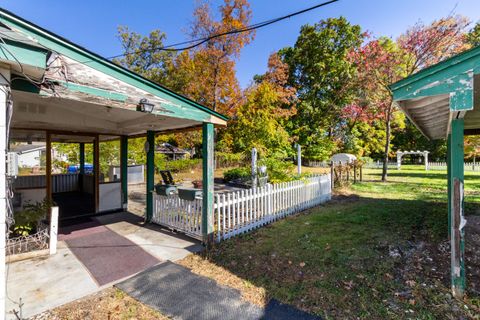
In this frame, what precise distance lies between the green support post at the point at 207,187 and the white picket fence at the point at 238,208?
24 centimetres

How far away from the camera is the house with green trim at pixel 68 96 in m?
2.06

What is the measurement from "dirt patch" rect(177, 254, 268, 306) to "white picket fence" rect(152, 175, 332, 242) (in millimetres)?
841

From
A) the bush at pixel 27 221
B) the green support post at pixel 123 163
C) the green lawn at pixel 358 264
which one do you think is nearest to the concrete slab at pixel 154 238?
the green lawn at pixel 358 264

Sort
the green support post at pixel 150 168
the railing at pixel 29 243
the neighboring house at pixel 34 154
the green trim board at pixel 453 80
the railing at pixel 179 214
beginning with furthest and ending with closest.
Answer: the neighboring house at pixel 34 154
the green support post at pixel 150 168
the railing at pixel 179 214
the railing at pixel 29 243
the green trim board at pixel 453 80

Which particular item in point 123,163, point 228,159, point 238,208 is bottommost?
point 238,208

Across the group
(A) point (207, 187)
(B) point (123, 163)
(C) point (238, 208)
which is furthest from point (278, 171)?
(B) point (123, 163)

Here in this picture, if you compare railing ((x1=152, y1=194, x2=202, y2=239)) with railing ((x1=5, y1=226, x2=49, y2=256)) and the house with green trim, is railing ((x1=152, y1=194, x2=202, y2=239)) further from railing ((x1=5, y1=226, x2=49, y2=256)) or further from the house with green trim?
railing ((x1=5, y1=226, x2=49, y2=256))

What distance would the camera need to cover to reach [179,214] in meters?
5.19

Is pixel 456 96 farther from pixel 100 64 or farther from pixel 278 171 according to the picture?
pixel 278 171

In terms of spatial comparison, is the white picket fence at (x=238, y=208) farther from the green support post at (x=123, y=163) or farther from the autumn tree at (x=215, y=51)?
the autumn tree at (x=215, y=51)

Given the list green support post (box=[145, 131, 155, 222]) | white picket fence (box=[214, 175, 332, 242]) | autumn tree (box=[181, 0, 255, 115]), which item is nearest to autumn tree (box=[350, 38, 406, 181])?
autumn tree (box=[181, 0, 255, 115])

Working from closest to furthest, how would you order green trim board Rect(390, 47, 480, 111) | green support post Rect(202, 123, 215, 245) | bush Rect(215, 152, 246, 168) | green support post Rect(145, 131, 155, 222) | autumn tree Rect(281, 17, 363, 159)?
green trim board Rect(390, 47, 480, 111)
green support post Rect(202, 123, 215, 245)
green support post Rect(145, 131, 155, 222)
bush Rect(215, 152, 246, 168)
autumn tree Rect(281, 17, 363, 159)

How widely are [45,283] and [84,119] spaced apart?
3.62 meters

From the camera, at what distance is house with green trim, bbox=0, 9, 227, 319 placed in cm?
206
